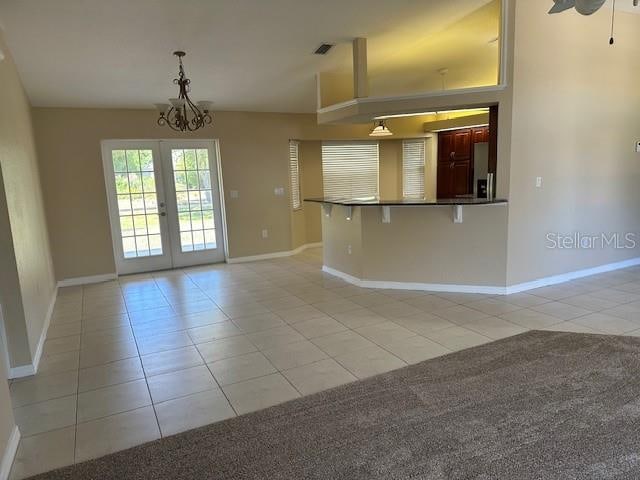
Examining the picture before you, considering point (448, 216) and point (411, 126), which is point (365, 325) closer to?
point (448, 216)

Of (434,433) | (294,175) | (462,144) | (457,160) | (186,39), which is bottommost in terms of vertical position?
(434,433)

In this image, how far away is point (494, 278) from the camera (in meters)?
4.39

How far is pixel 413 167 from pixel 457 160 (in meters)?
0.85

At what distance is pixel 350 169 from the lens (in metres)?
7.48

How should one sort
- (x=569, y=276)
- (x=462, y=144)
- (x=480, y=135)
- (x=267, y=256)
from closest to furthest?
(x=569, y=276)
(x=480, y=135)
(x=267, y=256)
(x=462, y=144)

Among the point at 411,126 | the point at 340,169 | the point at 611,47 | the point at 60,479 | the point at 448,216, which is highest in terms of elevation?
the point at 611,47

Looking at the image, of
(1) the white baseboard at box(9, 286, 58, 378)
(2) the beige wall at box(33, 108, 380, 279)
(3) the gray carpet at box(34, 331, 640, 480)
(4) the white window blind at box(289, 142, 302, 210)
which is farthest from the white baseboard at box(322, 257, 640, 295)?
(1) the white baseboard at box(9, 286, 58, 378)

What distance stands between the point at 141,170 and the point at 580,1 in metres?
5.39

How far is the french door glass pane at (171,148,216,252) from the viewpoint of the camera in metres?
6.17

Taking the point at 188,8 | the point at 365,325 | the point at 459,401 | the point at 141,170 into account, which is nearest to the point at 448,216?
the point at 365,325

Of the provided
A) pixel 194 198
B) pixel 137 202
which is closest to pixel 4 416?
pixel 137 202

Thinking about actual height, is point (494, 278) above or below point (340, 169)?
below

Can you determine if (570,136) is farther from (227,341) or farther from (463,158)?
(227,341)

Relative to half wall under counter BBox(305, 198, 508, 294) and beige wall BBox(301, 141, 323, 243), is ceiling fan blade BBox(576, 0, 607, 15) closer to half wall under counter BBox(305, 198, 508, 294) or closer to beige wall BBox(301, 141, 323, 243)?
half wall under counter BBox(305, 198, 508, 294)
